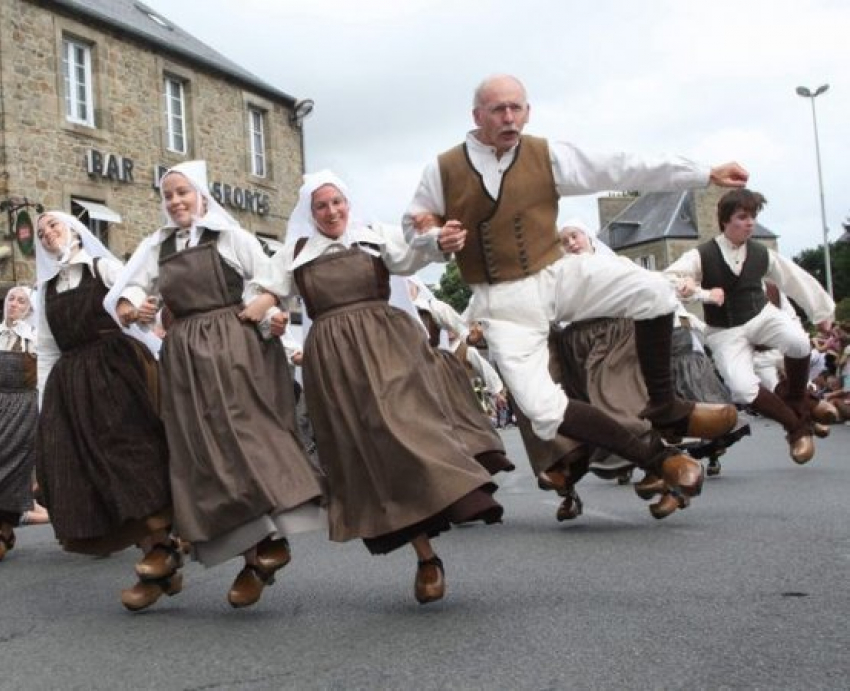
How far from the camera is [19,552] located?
8156mm

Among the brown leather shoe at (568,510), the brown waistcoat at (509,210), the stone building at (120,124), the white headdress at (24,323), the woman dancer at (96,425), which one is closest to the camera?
the woman dancer at (96,425)

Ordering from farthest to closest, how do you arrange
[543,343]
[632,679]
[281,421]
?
[543,343]
[281,421]
[632,679]

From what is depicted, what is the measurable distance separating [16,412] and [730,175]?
5353mm

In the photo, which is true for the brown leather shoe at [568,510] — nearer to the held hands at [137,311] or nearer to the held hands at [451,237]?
the held hands at [451,237]

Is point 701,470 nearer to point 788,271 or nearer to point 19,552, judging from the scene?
point 788,271

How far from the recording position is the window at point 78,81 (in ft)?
72.1

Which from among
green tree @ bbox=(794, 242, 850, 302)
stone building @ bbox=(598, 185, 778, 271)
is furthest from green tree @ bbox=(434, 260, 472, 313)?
green tree @ bbox=(794, 242, 850, 302)

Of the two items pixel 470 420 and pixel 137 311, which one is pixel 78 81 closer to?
pixel 470 420

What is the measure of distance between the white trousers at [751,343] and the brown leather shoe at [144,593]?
15.0 feet

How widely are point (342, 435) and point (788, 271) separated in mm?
4403

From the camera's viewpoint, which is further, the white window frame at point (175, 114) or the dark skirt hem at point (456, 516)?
the white window frame at point (175, 114)

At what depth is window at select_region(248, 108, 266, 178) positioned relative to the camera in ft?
89.2

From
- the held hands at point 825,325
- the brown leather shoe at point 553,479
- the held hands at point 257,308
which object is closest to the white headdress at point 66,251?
the held hands at point 257,308

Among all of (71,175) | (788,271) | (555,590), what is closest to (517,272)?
(555,590)
